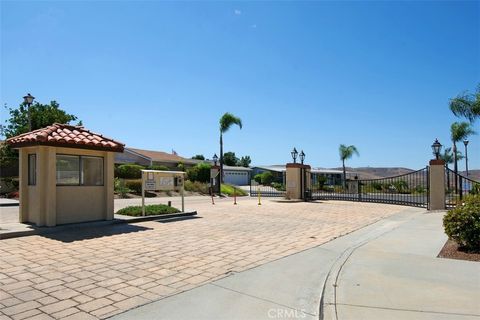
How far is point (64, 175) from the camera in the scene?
10.9m

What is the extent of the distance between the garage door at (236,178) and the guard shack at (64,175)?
47515 millimetres

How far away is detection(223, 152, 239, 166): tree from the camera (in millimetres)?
82988

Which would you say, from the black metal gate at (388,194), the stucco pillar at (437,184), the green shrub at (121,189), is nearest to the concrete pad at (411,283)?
the stucco pillar at (437,184)

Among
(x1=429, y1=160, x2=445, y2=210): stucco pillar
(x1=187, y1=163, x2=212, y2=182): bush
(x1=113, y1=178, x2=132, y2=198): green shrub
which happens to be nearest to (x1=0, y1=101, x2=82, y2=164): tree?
(x1=113, y1=178, x2=132, y2=198): green shrub

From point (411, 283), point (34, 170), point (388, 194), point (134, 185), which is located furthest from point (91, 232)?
point (388, 194)

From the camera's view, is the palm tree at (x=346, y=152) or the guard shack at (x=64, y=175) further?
the palm tree at (x=346, y=152)

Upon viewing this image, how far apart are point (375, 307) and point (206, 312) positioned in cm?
207

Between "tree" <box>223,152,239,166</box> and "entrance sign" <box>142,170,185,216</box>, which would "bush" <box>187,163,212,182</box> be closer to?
"entrance sign" <box>142,170,185,216</box>

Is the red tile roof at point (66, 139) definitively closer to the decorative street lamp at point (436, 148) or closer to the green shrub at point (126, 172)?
the decorative street lamp at point (436, 148)

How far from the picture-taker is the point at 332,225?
1261 cm

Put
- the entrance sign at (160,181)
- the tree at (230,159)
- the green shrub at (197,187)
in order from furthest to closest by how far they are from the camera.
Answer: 1. the tree at (230,159)
2. the green shrub at (197,187)
3. the entrance sign at (160,181)

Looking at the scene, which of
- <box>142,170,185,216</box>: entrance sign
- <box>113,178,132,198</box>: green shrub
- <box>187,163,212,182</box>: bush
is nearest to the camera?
<box>142,170,185,216</box>: entrance sign

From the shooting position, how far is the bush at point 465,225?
780cm

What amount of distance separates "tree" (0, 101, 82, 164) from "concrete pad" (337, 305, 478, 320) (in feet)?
85.1
